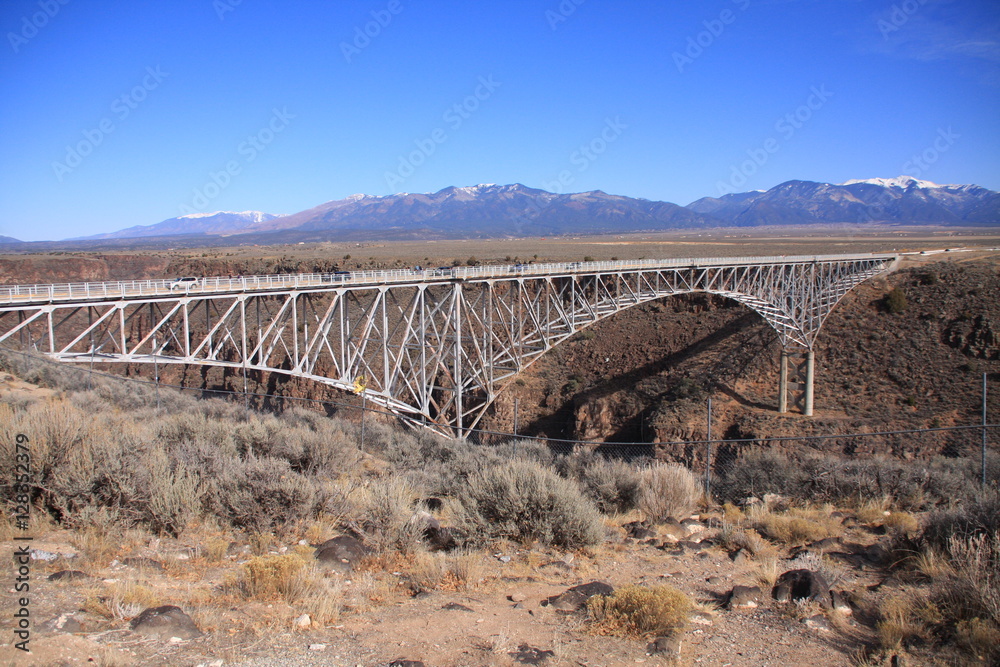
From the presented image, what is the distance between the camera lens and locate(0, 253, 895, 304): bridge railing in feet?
59.8

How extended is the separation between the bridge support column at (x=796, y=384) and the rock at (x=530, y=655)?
1462 inches

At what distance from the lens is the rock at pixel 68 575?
6.14 meters

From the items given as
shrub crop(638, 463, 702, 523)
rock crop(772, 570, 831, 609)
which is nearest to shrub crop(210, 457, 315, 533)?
shrub crop(638, 463, 702, 523)

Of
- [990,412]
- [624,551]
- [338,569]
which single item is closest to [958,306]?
[990,412]

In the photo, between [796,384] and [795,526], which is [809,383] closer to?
[796,384]

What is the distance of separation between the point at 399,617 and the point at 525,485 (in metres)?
3.06

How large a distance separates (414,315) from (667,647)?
33.9m

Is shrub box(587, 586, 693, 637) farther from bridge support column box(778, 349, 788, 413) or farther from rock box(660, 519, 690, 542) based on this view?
bridge support column box(778, 349, 788, 413)

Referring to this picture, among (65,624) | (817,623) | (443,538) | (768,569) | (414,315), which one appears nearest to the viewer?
(65,624)

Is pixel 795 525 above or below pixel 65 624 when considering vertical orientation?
below

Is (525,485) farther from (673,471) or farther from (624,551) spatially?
(673,471)

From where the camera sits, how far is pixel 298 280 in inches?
1004

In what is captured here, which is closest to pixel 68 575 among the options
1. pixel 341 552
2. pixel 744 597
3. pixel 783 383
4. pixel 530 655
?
pixel 341 552

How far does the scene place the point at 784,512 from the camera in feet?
33.5
